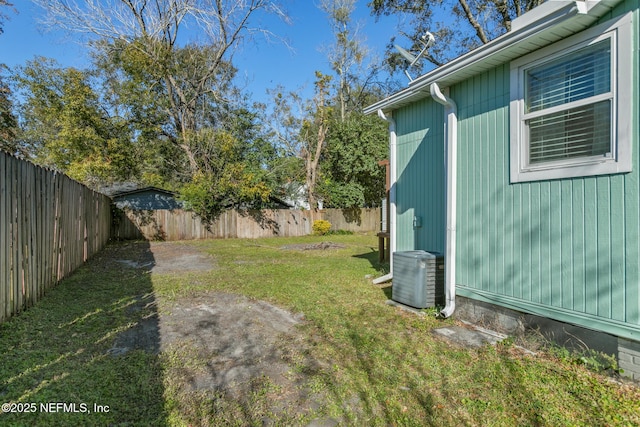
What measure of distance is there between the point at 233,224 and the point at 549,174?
14439 mm

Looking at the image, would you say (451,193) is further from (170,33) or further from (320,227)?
(170,33)

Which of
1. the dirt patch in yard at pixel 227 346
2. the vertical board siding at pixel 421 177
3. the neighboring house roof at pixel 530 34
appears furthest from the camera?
the vertical board siding at pixel 421 177

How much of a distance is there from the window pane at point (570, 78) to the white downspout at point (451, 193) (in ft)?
2.91

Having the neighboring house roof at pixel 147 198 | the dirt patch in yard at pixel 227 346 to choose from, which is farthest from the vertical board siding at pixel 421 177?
the neighboring house roof at pixel 147 198

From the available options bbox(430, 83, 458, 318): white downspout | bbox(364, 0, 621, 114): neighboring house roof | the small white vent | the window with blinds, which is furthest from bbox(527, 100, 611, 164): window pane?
the small white vent

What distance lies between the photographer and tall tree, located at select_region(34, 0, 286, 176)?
1414cm

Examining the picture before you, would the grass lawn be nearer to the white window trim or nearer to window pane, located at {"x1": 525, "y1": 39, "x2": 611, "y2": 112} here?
the white window trim

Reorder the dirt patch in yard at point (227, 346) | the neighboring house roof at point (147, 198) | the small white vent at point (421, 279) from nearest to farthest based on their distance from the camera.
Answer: the dirt patch in yard at point (227, 346) < the small white vent at point (421, 279) < the neighboring house roof at point (147, 198)

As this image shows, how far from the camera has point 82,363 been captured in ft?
9.04

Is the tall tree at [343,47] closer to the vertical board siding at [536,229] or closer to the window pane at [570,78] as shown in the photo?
the vertical board siding at [536,229]

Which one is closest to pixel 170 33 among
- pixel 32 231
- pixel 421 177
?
pixel 32 231

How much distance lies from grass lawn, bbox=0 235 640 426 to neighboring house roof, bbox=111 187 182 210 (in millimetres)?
13978

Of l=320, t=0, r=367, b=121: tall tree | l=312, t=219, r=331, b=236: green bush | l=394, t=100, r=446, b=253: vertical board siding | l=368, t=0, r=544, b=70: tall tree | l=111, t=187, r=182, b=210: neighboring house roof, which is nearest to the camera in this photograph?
l=394, t=100, r=446, b=253: vertical board siding

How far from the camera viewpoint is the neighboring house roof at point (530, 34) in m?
2.67
